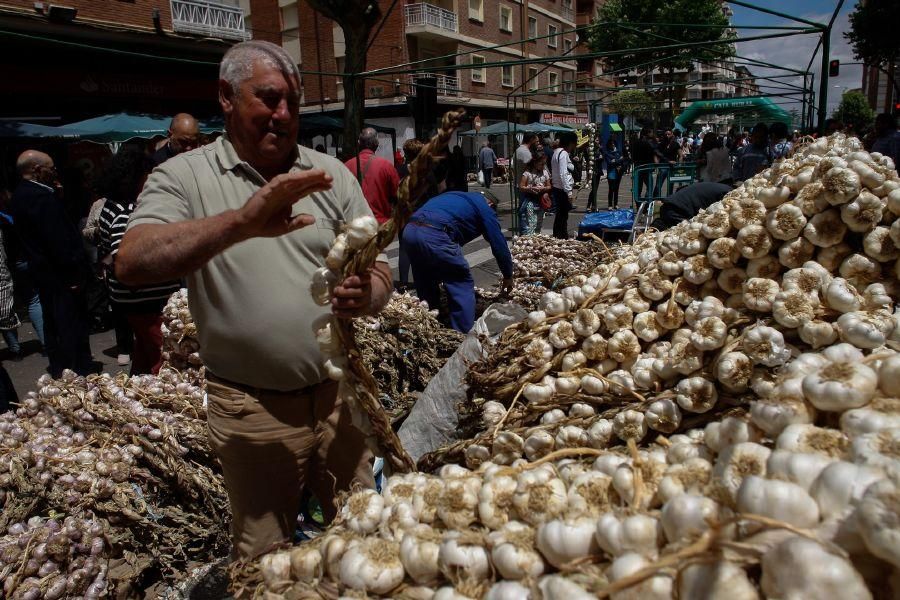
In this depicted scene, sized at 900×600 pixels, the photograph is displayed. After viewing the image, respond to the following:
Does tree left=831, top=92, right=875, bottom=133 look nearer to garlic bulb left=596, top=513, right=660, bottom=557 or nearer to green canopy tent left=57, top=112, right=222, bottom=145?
green canopy tent left=57, top=112, right=222, bottom=145

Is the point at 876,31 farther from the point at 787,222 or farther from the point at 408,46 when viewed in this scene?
the point at 787,222

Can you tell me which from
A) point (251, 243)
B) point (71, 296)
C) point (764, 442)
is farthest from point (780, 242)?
point (71, 296)

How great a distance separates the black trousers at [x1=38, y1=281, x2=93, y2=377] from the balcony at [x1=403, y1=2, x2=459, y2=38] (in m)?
23.9

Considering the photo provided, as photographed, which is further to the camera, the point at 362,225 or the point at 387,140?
the point at 387,140

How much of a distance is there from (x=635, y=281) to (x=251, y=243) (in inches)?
43.5

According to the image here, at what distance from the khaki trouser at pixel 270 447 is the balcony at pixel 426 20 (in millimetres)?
26253

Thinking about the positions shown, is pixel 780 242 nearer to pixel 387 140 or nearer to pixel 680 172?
pixel 680 172

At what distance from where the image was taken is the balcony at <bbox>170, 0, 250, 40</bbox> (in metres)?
14.2

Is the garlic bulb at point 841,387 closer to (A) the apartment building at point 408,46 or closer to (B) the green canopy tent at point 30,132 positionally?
(B) the green canopy tent at point 30,132

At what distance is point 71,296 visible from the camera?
4.28 metres

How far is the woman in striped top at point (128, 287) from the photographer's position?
328cm

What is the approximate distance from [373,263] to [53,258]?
3983mm

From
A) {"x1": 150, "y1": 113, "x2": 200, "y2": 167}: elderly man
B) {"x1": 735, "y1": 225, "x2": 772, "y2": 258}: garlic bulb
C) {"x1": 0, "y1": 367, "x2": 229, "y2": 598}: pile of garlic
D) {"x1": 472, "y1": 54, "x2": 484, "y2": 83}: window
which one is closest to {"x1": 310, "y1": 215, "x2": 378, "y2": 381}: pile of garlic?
{"x1": 735, "y1": 225, "x2": 772, "y2": 258}: garlic bulb

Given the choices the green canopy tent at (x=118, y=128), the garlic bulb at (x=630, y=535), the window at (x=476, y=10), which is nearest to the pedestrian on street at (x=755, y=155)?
the garlic bulb at (x=630, y=535)
